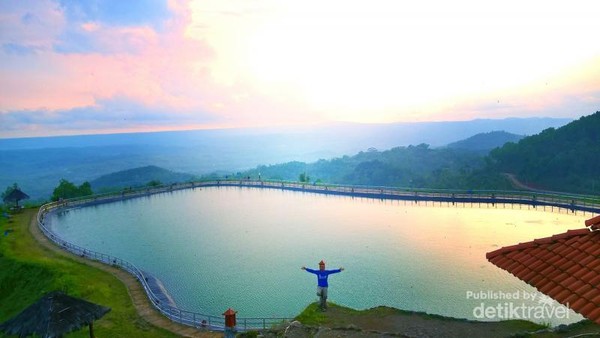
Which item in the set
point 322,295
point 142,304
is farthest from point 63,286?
point 322,295

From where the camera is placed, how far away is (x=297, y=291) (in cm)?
2208

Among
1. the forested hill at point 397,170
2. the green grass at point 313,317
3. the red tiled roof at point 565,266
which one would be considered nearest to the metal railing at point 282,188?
the green grass at point 313,317

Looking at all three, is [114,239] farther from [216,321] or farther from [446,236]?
[446,236]

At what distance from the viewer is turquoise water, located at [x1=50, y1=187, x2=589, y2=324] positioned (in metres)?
21.0

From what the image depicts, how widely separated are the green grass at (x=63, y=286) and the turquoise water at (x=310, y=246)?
3.16m

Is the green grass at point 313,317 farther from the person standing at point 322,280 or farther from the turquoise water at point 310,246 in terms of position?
the turquoise water at point 310,246

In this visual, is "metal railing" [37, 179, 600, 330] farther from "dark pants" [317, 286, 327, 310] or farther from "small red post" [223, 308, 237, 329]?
"small red post" [223, 308, 237, 329]

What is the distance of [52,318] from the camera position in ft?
44.8

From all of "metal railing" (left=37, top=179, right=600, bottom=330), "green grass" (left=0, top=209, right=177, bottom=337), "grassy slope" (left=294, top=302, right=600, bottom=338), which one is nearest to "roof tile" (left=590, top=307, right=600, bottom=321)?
"grassy slope" (left=294, top=302, right=600, bottom=338)

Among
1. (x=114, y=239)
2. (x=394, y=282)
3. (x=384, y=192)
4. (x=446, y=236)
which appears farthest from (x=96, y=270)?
(x=384, y=192)

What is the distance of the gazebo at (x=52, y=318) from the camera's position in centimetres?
1355

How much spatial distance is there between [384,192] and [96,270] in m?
33.0

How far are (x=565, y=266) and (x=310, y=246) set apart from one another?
23.9 metres

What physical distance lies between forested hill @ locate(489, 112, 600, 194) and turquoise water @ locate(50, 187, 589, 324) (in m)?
23.5
